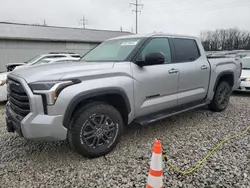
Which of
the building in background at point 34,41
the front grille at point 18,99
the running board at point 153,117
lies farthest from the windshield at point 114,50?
the building in background at point 34,41

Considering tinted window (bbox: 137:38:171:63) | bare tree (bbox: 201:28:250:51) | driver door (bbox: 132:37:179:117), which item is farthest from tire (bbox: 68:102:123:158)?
bare tree (bbox: 201:28:250:51)

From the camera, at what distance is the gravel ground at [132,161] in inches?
97.0

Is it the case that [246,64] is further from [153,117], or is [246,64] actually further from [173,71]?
[153,117]

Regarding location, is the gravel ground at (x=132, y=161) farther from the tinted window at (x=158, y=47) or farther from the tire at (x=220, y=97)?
the tinted window at (x=158, y=47)

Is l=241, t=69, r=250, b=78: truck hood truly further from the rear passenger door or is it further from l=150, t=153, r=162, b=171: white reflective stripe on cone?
l=150, t=153, r=162, b=171: white reflective stripe on cone

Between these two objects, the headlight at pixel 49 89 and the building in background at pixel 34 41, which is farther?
the building in background at pixel 34 41

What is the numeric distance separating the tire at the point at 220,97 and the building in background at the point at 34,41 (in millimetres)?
16503

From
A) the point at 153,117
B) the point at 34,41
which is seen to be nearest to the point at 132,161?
the point at 153,117

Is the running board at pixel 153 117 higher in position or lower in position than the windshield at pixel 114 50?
lower

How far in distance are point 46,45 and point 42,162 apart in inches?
691

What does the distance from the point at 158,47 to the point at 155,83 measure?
0.76 meters

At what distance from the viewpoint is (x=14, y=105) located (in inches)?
111

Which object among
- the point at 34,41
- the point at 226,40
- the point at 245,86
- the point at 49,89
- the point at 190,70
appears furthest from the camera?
the point at 226,40

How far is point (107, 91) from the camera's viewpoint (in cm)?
282
